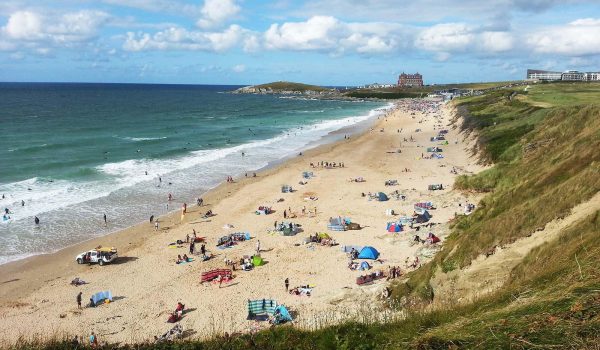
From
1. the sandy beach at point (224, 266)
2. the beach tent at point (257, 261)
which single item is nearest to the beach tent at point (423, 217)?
the sandy beach at point (224, 266)

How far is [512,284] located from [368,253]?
42.3ft

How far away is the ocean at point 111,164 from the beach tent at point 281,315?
16.7 m

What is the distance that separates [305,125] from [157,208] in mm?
58695

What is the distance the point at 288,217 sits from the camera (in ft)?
108

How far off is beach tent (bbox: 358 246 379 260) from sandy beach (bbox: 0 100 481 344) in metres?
0.35

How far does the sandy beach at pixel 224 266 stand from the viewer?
19328mm

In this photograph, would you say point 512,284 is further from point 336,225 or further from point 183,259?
point 183,259

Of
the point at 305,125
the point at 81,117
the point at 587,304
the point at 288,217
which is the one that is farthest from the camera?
the point at 81,117

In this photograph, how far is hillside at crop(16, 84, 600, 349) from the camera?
6.65 m

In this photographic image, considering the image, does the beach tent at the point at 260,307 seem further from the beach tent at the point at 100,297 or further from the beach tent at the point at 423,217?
the beach tent at the point at 423,217

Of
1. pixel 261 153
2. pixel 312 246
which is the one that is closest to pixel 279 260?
pixel 312 246

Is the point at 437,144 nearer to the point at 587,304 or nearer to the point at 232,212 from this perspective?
the point at 232,212

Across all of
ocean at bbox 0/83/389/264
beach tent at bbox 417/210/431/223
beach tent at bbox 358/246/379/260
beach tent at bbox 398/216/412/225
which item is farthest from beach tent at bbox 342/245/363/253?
ocean at bbox 0/83/389/264

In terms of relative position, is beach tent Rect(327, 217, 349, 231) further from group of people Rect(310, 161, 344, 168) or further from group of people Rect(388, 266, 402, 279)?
group of people Rect(310, 161, 344, 168)
